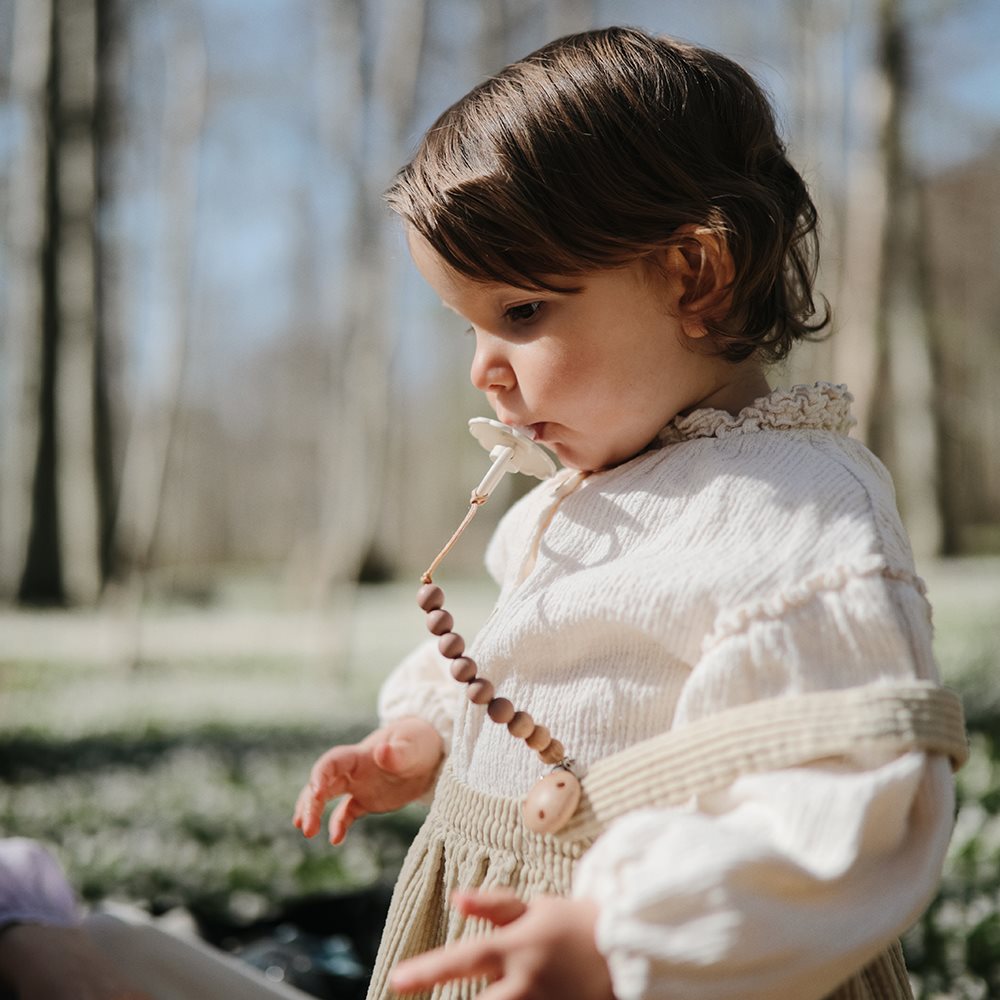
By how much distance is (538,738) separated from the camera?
1428 mm

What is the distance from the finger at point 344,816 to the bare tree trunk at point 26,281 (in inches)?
533

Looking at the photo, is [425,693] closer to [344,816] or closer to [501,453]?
[344,816]

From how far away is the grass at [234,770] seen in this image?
12.0ft

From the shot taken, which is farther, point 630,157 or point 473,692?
point 630,157

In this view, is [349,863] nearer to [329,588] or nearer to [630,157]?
[630,157]

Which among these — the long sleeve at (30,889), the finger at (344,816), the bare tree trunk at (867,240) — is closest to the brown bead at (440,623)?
the finger at (344,816)

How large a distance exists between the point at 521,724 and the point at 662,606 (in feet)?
0.74

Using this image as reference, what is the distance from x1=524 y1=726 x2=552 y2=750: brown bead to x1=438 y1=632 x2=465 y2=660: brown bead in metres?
0.14

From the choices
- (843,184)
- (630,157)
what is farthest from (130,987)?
(843,184)

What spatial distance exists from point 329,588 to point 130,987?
27.6ft

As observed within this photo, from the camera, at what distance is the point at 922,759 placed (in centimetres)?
123

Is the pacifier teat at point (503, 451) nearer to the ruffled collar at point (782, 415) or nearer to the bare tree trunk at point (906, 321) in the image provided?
the ruffled collar at point (782, 415)

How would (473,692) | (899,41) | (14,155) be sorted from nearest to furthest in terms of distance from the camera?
(473,692) < (899,41) < (14,155)

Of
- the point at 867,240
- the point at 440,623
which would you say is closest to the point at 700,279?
the point at 440,623
